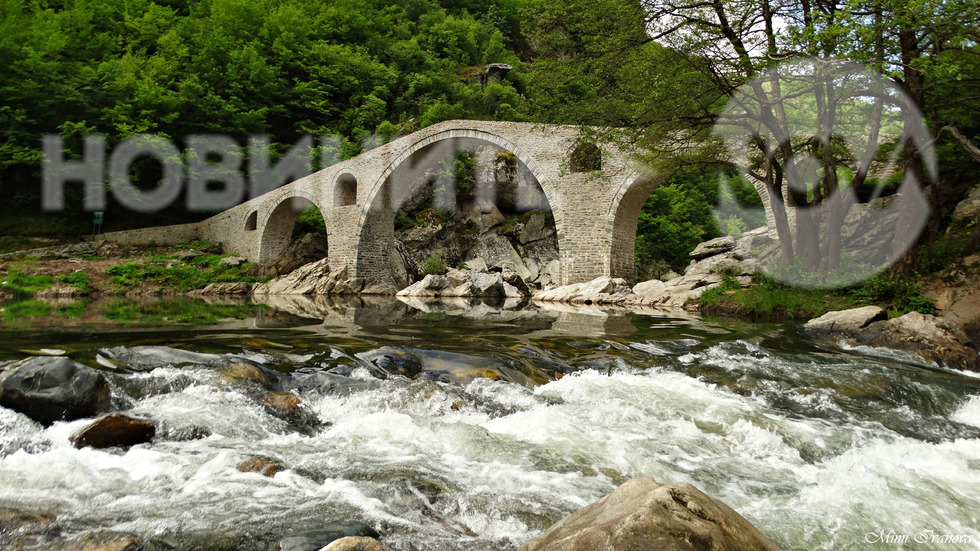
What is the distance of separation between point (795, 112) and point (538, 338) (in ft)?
31.7

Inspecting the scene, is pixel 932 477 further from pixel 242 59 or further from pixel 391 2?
pixel 391 2

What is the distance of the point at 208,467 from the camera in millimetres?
2760

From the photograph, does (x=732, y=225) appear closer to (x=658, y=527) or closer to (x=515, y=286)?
(x=515, y=286)

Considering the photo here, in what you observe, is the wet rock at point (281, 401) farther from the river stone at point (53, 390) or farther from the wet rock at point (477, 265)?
the wet rock at point (477, 265)

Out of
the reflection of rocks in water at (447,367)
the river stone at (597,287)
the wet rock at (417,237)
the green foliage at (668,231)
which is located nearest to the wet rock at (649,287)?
the river stone at (597,287)

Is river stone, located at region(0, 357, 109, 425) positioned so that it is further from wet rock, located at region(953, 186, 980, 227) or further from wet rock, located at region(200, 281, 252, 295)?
wet rock, located at region(200, 281, 252, 295)

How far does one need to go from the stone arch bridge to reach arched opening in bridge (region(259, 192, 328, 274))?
6cm

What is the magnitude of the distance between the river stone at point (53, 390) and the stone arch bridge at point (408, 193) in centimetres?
1015

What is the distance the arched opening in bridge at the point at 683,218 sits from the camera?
22172 millimetres

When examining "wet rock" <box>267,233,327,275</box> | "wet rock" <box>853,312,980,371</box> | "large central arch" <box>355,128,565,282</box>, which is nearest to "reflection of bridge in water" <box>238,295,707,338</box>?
"wet rock" <box>853,312,980,371</box>

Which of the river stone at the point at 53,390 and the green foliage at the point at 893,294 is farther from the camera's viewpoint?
the green foliage at the point at 893,294

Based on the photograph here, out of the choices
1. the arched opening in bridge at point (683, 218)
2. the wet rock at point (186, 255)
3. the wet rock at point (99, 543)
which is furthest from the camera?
the wet rock at point (186, 255)

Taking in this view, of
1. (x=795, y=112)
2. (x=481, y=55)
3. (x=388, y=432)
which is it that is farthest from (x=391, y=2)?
(x=388, y=432)

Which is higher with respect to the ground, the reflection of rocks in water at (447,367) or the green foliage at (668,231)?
the green foliage at (668,231)
